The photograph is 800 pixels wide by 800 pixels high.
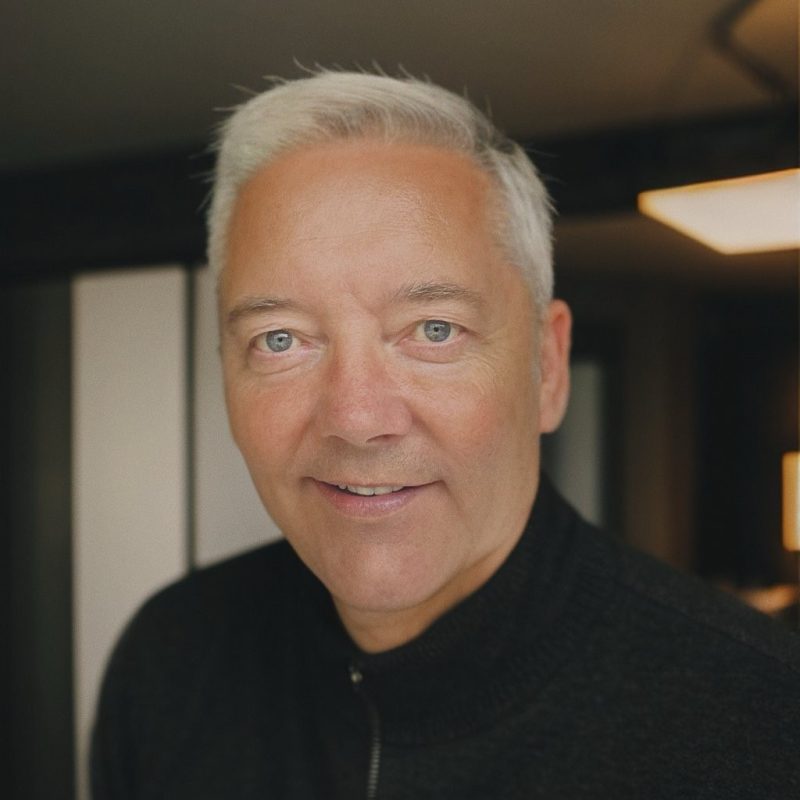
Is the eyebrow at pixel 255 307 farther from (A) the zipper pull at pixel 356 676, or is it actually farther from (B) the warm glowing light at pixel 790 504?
(B) the warm glowing light at pixel 790 504

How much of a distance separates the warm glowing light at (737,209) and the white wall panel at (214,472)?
1520mm

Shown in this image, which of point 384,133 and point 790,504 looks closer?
point 384,133

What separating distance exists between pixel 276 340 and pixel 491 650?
0.43 meters

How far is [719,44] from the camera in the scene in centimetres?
227

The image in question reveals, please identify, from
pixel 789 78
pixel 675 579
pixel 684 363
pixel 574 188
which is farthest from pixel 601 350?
pixel 675 579

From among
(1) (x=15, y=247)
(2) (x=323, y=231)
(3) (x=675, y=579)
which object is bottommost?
(3) (x=675, y=579)

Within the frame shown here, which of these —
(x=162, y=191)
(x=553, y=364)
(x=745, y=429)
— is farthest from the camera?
(x=745, y=429)

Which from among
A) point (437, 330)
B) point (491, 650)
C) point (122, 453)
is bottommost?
point (491, 650)

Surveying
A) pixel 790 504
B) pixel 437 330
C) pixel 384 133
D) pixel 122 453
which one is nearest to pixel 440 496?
pixel 437 330

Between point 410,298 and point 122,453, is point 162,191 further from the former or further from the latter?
point 410,298

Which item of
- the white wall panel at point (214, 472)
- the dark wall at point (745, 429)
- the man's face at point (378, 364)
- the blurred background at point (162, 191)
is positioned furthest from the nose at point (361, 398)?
the dark wall at point (745, 429)

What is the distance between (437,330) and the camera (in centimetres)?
106

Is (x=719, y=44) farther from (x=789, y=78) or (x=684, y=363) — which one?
(x=684, y=363)

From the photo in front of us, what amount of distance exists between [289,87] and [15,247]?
2707 mm
